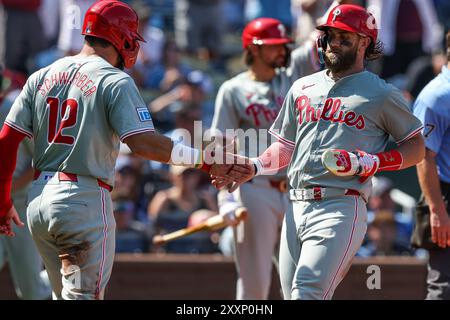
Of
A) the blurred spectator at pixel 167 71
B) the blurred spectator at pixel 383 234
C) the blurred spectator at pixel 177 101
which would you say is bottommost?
the blurred spectator at pixel 383 234

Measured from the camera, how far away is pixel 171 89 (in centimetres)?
1273

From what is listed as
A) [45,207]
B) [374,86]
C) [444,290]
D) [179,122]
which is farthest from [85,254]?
[179,122]

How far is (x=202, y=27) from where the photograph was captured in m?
14.0

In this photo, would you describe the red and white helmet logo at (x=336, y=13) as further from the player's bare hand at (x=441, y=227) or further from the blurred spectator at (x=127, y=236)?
the blurred spectator at (x=127, y=236)

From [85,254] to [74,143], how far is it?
0.64 meters

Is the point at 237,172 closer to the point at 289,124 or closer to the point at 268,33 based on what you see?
the point at 289,124

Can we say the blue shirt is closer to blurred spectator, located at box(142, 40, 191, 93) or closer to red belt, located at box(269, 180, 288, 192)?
red belt, located at box(269, 180, 288, 192)

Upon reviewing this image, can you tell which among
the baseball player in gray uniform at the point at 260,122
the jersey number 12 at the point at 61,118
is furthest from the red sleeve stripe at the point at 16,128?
the baseball player in gray uniform at the point at 260,122

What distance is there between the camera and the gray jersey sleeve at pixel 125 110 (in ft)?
18.1

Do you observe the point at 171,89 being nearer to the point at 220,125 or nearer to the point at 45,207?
the point at 220,125

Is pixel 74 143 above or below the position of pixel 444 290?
above

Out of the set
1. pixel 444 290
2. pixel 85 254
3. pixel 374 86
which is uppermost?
pixel 374 86

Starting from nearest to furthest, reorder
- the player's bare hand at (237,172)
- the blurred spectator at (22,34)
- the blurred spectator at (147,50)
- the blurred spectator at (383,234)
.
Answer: the player's bare hand at (237,172), the blurred spectator at (383,234), the blurred spectator at (22,34), the blurred spectator at (147,50)
